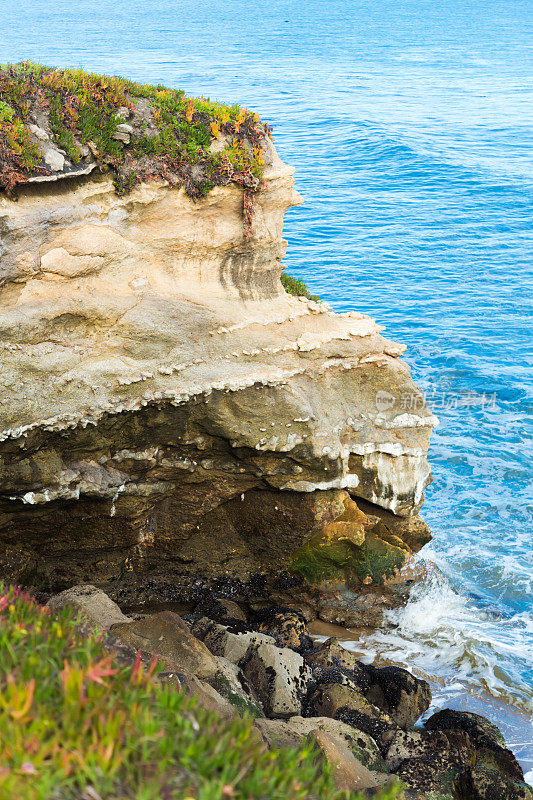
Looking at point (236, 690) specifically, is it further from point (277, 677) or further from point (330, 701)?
point (330, 701)

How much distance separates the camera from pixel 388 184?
148ft

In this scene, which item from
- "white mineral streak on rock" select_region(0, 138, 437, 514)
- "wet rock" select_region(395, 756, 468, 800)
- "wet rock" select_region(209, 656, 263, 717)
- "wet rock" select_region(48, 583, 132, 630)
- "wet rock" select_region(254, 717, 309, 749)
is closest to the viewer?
"wet rock" select_region(254, 717, 309, 749)

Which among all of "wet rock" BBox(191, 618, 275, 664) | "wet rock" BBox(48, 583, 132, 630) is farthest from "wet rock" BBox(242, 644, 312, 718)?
"wet rock" BBox(48, 583, 132, 630)

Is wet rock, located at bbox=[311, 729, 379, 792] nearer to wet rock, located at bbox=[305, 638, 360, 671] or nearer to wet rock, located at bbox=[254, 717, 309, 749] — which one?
wet rock, located at bbox=[254, 717, 309, 749]

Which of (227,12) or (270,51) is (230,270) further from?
(227,12)

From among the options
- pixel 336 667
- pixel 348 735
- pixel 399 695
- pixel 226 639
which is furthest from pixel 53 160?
pixel 399 695

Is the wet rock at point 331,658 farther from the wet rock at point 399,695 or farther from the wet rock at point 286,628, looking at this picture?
the wet rock at point 399,695

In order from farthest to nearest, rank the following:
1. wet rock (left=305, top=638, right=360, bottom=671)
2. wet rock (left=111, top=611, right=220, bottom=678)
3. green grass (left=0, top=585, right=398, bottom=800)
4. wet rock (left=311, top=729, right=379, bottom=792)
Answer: wet rock (left=305, top=638, right=360, bottom=671) → wet rock (left=111, top=611, right=220, bottom=678) → wet rock (left=311, top=729, right=379, bottom=792) → green grass (left=0, top=585, right=398, bottom=800)

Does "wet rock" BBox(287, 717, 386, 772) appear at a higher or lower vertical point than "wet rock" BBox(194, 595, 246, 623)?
higher

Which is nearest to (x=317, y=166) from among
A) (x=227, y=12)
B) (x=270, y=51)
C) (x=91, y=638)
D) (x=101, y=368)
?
(x=101, y=368)

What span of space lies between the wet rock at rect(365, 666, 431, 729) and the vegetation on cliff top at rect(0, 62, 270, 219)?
1044 cm

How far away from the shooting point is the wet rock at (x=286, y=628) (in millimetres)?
14516

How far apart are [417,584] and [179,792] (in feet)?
44.6

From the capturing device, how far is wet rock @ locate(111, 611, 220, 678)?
1163cm
